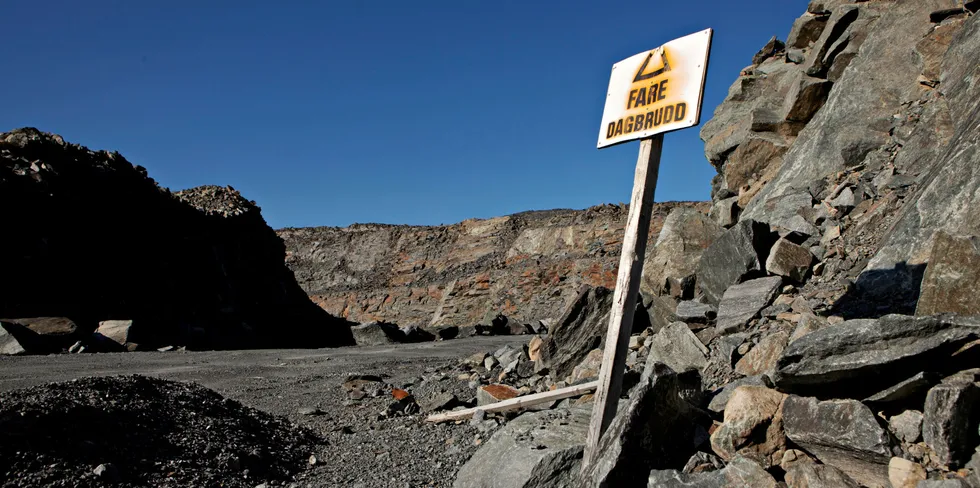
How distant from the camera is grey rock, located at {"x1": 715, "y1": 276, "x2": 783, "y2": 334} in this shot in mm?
4805

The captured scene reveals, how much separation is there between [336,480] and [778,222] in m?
4.92

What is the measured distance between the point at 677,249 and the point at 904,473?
562 centimetres

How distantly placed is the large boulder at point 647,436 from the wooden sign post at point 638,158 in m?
0.19

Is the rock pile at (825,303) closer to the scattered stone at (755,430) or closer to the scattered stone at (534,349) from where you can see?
the scattered stone at (755,430)

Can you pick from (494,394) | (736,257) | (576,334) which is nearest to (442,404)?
(494,394)

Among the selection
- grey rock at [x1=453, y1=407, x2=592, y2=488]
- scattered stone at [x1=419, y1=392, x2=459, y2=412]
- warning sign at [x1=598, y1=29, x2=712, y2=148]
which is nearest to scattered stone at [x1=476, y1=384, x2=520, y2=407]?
scattered stone at [x1=419, y1=392, x2=459, y2=412]

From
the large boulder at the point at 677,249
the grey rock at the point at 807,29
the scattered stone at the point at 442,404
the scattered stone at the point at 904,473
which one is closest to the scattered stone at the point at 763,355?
the scattered stone at the point at 904,473

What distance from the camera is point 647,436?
3.16m

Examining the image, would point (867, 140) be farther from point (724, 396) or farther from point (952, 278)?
point (724, 396)

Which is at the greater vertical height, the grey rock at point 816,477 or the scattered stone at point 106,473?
the grey rock at point 816,477

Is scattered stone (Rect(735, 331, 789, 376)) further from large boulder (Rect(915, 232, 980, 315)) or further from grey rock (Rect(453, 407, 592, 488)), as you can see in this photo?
grey rock (Rect(453, 407, 592, 488))

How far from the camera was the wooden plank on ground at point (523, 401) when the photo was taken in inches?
191

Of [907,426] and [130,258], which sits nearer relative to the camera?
[907,426]

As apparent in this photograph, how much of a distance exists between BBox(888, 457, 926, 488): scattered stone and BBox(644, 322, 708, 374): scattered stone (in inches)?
82.6
